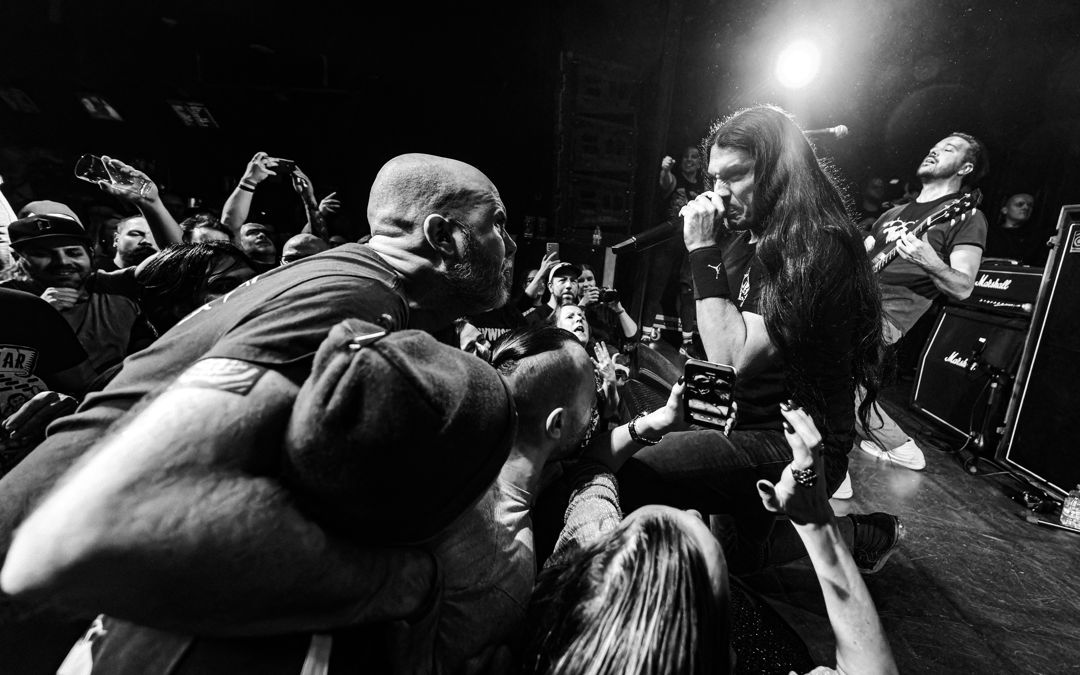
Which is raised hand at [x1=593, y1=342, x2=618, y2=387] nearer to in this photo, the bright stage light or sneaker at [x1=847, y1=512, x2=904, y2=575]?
sneaker at [x1=847, y1=512, x2=904, y2=575]

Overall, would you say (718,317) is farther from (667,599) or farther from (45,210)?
(45,210)

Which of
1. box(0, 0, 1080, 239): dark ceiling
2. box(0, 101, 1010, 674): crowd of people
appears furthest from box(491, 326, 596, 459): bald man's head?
box(0, 0, 1080, 239): dark ceiling

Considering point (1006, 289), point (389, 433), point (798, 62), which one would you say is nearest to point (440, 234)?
point (389, 433)

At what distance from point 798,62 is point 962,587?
6.00m

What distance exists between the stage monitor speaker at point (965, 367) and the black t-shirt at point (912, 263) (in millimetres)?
857

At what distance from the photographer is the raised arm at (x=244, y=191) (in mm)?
3555

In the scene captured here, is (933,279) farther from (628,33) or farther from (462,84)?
(462,84)

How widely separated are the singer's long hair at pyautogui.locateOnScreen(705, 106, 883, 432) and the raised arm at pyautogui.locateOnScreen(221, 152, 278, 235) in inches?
132

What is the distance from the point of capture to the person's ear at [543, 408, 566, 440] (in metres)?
1.30

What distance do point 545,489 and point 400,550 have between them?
3.04 feet

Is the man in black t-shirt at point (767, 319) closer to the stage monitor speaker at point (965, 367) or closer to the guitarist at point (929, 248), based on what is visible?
the guitarist at point (929, 248)

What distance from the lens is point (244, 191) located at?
3.60 m

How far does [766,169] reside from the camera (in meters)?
1.67

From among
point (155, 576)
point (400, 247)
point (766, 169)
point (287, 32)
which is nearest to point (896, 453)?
point (766, 169)
